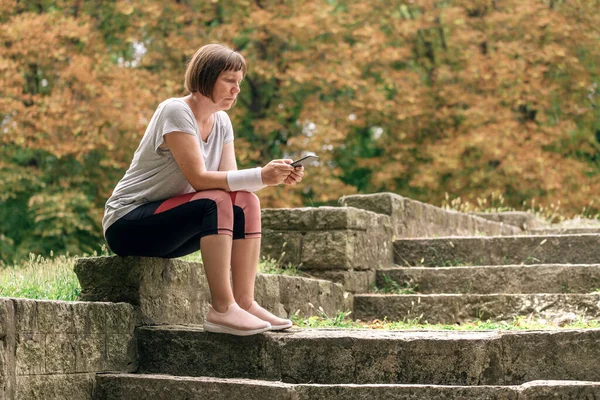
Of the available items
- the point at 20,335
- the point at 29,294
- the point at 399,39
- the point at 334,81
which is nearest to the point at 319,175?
the point at 334,81

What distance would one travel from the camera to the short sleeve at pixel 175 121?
172 inches

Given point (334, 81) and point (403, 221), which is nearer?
point (403, 221)

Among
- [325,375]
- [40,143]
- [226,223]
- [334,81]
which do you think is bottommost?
[325,375]

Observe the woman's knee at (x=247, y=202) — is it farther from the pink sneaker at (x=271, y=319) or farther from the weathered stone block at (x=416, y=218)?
the weathered stone block at (x=416, y=218)

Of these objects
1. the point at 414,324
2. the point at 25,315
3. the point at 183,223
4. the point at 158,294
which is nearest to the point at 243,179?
the point at 183,223

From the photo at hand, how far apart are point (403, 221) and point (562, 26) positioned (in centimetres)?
1002

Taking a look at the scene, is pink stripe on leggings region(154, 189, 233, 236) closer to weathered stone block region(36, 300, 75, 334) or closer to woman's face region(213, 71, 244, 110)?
woman's face region(213, 71, 244, 110)

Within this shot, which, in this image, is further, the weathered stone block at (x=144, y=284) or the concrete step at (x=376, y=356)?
the weathered stone block at (x=144, y=284)

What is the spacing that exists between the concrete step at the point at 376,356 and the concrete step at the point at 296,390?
0.21 metres

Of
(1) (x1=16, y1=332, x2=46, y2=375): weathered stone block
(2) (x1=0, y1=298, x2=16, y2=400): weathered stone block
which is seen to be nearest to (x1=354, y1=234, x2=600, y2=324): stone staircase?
(1) (x1=16, y1=332, x2=46, y2=375): weathered stone block

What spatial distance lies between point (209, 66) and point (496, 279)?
3260 mm

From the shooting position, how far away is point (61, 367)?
13.2 feet

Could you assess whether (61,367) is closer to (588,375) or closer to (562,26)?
(588,375)

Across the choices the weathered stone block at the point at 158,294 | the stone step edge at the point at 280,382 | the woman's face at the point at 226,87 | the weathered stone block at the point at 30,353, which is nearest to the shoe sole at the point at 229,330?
the stone step edge at the point at 280,382
